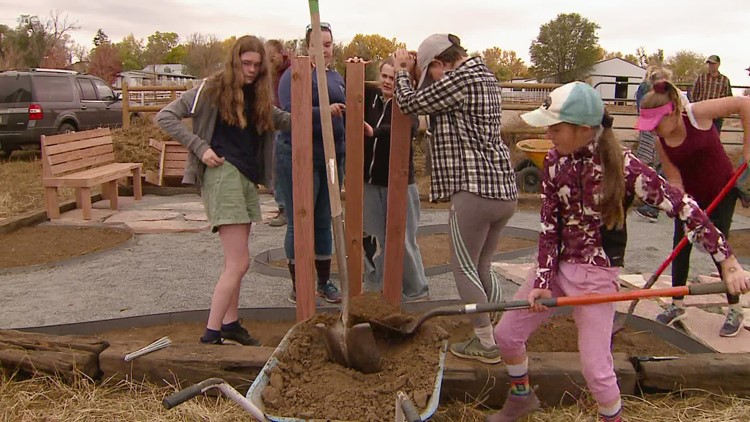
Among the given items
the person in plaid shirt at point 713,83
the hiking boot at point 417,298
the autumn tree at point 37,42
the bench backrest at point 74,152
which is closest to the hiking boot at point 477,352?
the hiking boot at point 417,298

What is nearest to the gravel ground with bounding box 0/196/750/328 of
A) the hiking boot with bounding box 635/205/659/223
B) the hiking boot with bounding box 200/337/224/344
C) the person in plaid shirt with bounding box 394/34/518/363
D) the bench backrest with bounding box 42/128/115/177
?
the hiking boot with bounding box 635/205/659/223

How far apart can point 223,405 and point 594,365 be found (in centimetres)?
155

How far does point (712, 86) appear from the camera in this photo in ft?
33.4

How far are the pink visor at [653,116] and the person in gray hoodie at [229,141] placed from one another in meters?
1.87

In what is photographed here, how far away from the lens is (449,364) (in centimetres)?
297

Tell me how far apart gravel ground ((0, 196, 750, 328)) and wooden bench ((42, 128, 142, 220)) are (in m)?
1.28

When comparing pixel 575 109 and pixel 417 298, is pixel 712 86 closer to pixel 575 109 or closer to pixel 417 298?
pixel 417 298

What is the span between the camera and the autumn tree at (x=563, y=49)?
48.9 m

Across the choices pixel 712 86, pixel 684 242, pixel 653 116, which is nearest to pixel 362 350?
pixel 684 242

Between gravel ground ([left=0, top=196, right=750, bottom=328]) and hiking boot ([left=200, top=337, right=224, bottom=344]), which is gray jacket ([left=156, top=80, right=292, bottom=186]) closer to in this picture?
hiking boot ([left=200, top=337, right=224, bottom=344])

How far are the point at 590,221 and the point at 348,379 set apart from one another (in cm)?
111

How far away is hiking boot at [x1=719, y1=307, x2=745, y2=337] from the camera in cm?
371

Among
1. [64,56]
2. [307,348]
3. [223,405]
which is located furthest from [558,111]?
[64,56]

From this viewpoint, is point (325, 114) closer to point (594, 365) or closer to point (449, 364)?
point (449, 364)
